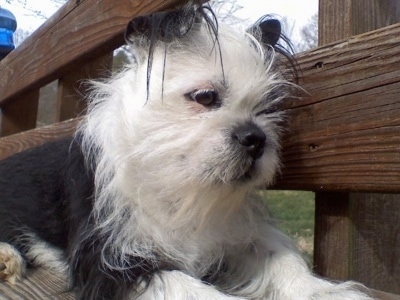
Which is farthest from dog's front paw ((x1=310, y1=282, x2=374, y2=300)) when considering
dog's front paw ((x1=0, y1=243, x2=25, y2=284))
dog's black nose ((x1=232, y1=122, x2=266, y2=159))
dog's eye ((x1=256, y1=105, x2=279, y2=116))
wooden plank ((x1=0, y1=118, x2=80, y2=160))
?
wooden plank ((x1=0, y1=118, x2=80, y2=160))

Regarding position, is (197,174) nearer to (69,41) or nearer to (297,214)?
(69,41)

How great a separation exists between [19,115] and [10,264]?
2192 mm

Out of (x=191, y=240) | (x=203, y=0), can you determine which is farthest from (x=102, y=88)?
(x=191, y=240)

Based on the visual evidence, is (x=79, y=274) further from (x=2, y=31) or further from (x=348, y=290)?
(x=2, y=31)

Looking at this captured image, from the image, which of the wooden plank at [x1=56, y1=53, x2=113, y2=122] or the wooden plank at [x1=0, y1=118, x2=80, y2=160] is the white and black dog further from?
the wooden plank at [x1=56, y1=53, x2=113, y2=122]

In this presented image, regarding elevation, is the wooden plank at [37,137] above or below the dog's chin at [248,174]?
above

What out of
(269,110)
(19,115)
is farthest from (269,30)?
(19,115)

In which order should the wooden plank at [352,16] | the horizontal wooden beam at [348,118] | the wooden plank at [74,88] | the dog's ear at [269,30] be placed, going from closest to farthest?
the horizontal wooden beam at [348,118]
the wooden plank at [352,16]
the dog's ear at [269,30]
the wooden plank at [74,88]

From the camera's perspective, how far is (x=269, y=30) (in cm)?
184

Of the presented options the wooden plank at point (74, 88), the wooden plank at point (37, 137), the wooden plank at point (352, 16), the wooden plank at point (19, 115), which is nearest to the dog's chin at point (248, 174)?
the wooden plank at point (352, 16)

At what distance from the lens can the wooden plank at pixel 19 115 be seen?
12.2 ft

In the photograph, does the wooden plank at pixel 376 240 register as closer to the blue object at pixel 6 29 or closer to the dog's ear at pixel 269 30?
the dog's ear at pixel 269 30

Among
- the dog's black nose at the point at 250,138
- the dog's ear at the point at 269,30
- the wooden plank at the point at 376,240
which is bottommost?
the wooden plank at the point at 376,240

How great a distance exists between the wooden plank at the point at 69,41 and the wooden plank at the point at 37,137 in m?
0.27
